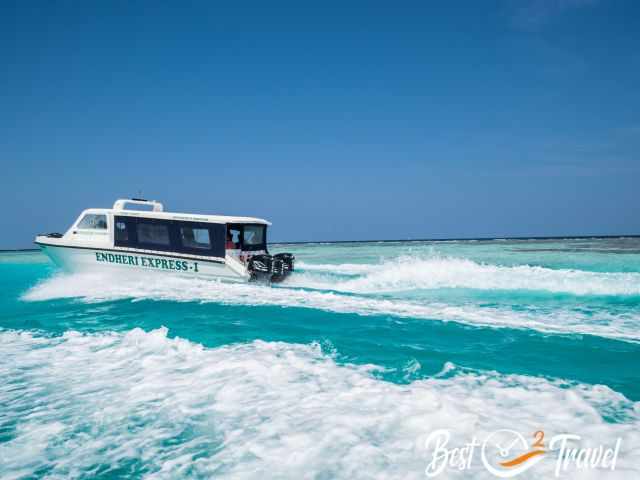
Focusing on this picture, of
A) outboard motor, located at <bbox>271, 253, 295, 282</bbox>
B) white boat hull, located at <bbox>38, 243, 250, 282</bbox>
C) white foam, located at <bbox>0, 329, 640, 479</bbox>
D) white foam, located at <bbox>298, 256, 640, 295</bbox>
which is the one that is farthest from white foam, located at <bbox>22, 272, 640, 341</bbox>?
white foam, located at <bbox>0, 329, 640, 479</bbox>

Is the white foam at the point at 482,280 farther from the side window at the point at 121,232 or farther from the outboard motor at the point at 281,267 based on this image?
the side window at the point at 121,232

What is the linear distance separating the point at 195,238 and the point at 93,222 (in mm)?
4382

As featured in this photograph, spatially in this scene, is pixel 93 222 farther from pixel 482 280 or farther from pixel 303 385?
pixel 482 280

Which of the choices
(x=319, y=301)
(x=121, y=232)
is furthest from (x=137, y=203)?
(x=319, y=301)

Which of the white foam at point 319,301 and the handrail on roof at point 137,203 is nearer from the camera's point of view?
the white foam at point 319,301

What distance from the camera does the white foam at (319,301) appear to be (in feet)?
26.3

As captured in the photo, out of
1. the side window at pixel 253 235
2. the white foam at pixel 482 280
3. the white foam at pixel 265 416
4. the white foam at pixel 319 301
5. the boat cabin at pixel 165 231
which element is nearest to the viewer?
the white foam at pixel 265 416

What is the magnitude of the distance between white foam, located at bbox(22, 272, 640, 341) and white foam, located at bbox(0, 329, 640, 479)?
356 cm

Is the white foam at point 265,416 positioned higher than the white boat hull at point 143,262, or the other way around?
the white boat hull at point 143,262

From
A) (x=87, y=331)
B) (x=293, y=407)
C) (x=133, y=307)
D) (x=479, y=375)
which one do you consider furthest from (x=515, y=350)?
(x=133, y=307)

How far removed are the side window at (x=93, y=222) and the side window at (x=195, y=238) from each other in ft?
10.9

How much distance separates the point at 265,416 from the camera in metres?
4.05

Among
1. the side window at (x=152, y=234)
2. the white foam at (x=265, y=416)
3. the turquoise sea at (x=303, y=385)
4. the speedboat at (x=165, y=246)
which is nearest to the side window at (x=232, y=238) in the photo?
the speedboat at (x=165, y=246)

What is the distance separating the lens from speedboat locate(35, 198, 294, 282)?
14414mm
